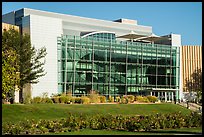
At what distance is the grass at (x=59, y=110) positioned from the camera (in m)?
32.6

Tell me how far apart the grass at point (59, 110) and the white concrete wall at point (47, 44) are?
18976 mm

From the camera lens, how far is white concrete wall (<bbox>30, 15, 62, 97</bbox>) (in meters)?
60.5

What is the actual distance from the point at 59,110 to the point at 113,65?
29349 mm

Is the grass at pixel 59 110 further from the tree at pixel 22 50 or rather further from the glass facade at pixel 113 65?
the glass facade at pixel 113 65

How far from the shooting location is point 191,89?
266 feet

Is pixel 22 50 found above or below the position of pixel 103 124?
above

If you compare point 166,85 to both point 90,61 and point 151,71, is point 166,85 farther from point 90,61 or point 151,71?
point 90,61

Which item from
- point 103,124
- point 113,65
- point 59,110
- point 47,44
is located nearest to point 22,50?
point 47,44

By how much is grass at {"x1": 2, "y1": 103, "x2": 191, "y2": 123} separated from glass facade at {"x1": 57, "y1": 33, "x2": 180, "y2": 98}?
17725 mm

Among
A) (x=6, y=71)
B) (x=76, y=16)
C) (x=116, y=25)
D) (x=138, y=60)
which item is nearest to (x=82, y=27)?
(x=76, y=16)

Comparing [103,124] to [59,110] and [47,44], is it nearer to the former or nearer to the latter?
[59,110]

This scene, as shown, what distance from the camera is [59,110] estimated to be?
1463 inches

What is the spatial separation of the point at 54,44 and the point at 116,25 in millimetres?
28921

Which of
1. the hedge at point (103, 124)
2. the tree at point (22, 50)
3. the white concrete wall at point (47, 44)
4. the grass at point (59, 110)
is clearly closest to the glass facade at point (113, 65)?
the white concrete wall at point (47, 44)
